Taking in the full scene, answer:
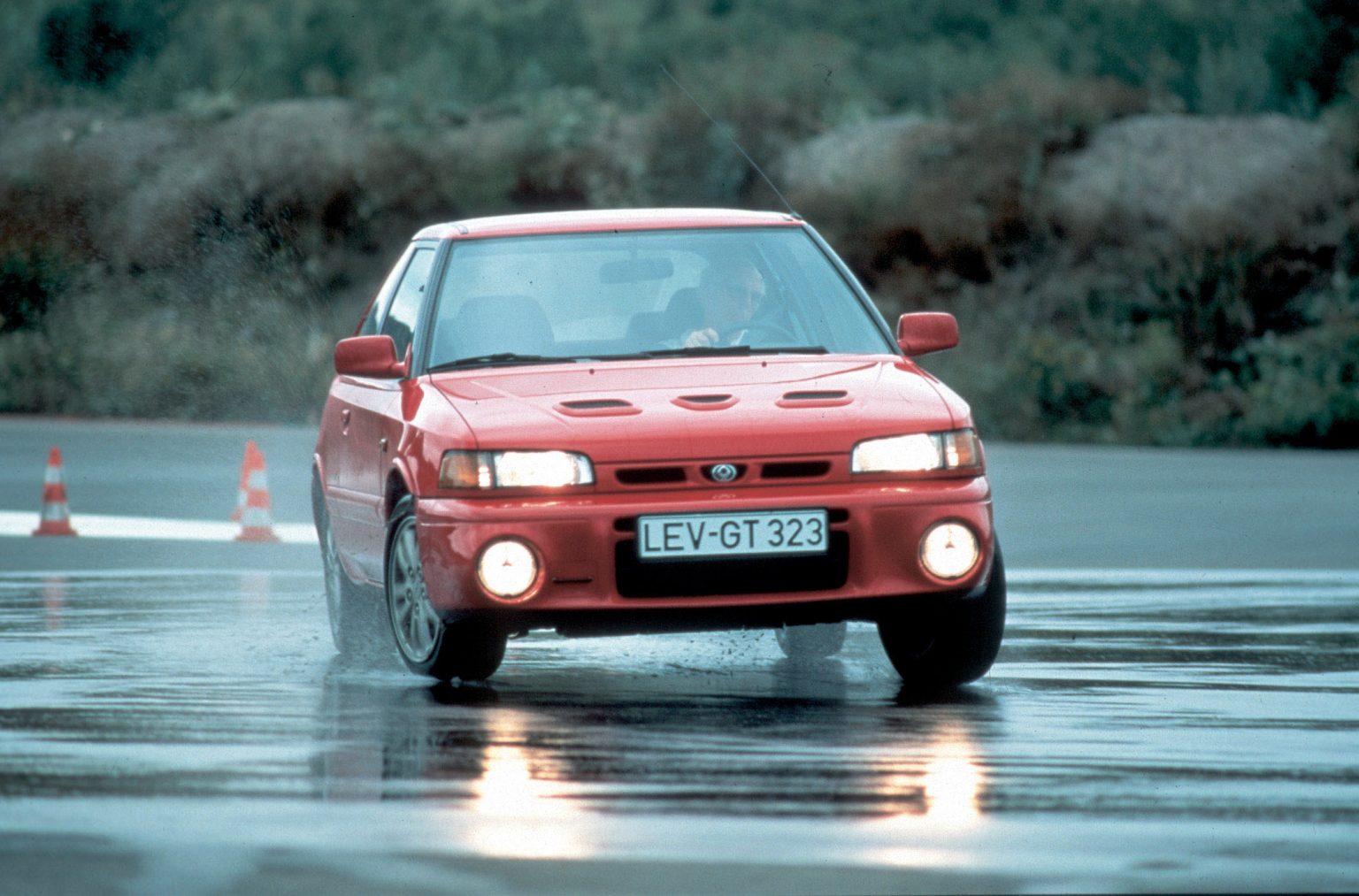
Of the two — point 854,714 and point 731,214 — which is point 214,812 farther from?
point 731,214

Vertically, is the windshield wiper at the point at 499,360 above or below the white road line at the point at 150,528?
above

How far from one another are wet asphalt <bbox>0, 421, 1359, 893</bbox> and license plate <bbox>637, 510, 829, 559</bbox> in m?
0.50

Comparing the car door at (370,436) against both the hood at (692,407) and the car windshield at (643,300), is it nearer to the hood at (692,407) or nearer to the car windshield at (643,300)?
the car windshield at (643,300)

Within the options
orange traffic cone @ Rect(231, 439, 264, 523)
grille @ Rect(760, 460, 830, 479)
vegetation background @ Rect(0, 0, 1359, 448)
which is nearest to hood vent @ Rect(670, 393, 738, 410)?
grille @ Rect(760, 460, 830, 479)

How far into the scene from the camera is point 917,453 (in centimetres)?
906

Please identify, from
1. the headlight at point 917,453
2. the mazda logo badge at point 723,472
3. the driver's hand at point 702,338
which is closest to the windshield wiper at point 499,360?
the driver's hand at point 702,338


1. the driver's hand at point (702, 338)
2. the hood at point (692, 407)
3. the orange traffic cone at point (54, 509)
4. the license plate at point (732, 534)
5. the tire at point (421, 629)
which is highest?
the driver's hand at point (702, 338)

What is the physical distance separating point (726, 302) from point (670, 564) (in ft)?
5.05

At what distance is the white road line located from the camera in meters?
17.7

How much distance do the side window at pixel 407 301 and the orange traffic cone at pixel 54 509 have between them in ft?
23.5

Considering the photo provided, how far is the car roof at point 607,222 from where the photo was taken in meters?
10.3

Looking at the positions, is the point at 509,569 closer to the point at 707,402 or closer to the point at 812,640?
the point at 707,402

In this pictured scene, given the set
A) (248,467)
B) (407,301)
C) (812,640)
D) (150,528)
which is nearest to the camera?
(407,301)

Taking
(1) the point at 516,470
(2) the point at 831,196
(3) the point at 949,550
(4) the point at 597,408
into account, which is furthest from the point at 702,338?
(2) the point at 831,196
